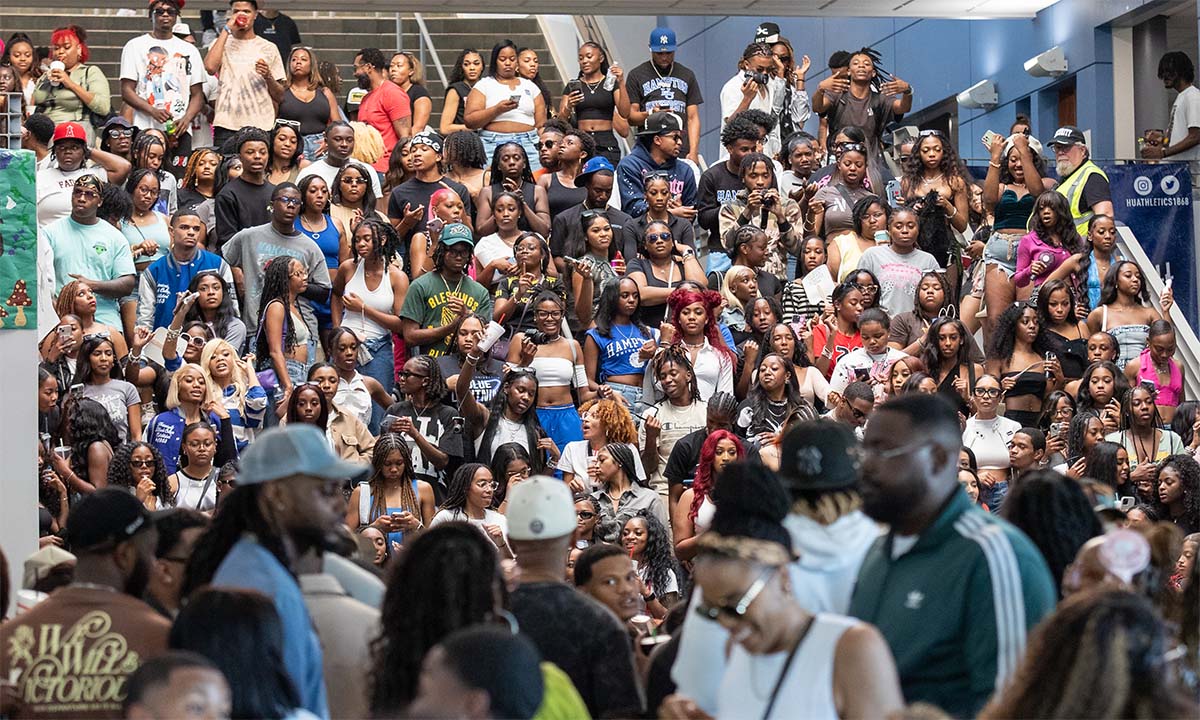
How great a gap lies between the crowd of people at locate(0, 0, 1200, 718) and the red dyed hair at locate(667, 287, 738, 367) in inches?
1.5

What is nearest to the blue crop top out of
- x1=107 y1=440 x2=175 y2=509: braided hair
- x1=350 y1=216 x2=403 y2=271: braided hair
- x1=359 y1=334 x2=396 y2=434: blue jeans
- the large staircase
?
x1=350 y1=216 x2=403 y2=271: braided hair

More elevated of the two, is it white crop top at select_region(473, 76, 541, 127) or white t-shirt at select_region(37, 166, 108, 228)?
white crop top at select_region(473, 76, 541, 127)

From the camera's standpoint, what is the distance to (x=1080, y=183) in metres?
14.4

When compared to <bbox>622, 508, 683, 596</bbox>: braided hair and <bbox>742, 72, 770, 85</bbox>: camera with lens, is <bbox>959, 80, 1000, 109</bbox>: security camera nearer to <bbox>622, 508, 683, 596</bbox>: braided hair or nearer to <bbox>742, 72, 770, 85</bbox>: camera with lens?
<bbox>742, 72, 770, 85</bbox>: camera with lens

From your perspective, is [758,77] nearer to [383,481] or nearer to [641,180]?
[641,180]

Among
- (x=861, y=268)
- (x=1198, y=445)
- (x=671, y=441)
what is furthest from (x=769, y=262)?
(x=1198, y=445)

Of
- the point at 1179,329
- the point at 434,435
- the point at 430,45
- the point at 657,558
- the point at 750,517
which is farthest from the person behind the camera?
the point at 430,45

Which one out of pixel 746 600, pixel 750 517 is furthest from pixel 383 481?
pixel 746 600

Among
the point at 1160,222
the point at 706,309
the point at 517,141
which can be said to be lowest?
the point at 706,309

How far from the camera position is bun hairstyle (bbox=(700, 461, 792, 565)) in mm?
4004

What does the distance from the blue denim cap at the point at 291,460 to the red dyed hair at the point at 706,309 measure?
7836 millimetres

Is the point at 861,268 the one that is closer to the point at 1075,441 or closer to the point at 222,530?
the point at 1075,441

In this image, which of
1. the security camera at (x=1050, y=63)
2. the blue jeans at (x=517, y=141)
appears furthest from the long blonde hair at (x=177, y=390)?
the security camera at (x=1050, y=63)

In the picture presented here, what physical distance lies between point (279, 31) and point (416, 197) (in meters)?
3.57
